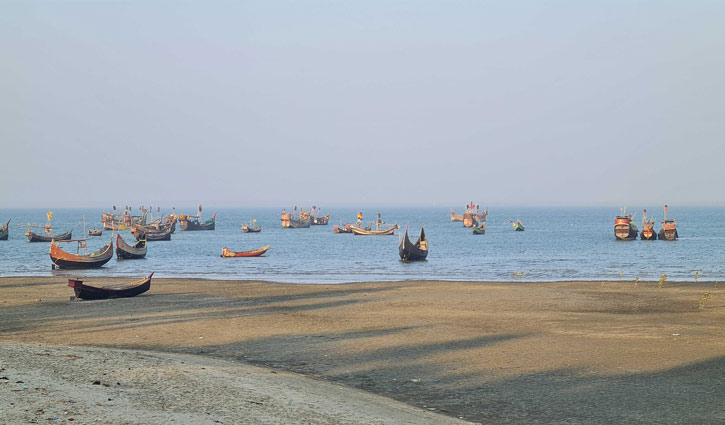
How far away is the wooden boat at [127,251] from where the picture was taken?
204ft

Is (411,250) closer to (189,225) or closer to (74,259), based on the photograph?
(74,259)

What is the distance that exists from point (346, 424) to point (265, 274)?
128 ft

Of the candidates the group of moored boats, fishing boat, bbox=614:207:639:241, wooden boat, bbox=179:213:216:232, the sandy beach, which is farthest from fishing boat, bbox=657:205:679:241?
wooden boat, bbox=179:213:216:232

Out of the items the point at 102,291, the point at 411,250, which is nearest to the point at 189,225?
the point at 411,250

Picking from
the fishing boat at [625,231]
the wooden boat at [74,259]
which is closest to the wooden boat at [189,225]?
the fishing boat at [625,231]

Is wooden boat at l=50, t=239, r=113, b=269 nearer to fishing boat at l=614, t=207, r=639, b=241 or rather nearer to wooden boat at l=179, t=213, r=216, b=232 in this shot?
fishing boat at l=614, t=207, r=639, b=241

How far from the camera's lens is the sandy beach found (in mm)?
11886

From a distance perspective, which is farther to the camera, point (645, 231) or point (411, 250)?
point (645, 231)

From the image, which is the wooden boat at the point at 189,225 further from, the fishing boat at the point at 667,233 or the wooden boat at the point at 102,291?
the wooden boat at the point at 102,291

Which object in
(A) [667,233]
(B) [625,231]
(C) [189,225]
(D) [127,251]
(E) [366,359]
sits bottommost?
(D) [127,251]

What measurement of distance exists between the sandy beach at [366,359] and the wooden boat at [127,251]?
1197 inches

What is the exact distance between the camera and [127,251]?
62.8m

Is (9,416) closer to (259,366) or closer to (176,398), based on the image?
(176,398)

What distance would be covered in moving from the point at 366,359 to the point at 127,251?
1956 inches
